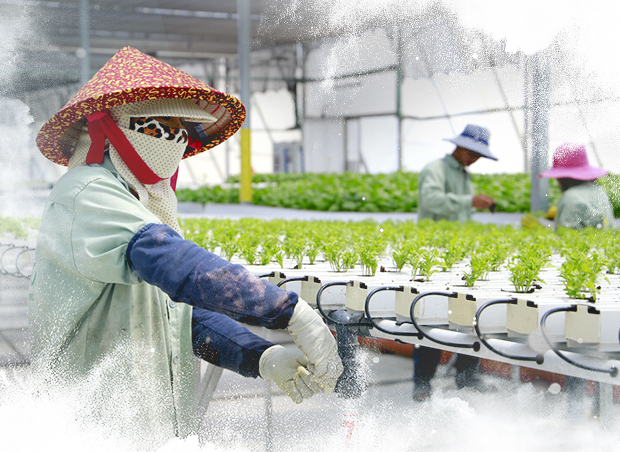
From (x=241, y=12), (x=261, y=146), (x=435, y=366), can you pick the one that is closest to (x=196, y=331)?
(x=241, y=12)

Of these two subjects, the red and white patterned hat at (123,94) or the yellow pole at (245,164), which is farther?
the yellow pole at (245,164)

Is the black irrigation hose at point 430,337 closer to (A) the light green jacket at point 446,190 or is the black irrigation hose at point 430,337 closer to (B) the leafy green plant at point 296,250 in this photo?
(B) the leafy green plant at point 296,250

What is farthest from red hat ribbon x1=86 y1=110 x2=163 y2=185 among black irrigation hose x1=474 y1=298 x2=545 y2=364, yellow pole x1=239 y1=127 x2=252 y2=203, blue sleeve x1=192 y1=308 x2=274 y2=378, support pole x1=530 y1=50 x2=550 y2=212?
yellow pole x1=239 y1=127 x2=252 y2=203

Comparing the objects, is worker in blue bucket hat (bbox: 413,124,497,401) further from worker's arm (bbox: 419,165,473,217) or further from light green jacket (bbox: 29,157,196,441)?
light green jacket (bbox: 29,157,196,441)

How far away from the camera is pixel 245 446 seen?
1867 mm

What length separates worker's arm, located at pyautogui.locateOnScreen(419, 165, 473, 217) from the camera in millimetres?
3582

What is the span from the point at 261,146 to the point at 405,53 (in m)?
7.97

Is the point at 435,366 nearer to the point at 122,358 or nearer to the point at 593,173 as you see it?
the point at 593,173

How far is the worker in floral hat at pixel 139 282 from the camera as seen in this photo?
1.04 metres

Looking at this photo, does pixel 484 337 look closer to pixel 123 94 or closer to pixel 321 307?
pixel 321 307

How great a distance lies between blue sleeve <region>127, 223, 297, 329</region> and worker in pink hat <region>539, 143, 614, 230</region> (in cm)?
160

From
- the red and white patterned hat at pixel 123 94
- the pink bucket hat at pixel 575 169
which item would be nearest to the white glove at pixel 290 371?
the red and white patterned hat at pixel 123 94

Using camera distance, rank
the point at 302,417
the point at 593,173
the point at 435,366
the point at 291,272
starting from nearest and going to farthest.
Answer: the point at 291,272 → the point at 302,417 → the point at 593,173 → the point at 435,366

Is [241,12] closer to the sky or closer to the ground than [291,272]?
closer to the sky
